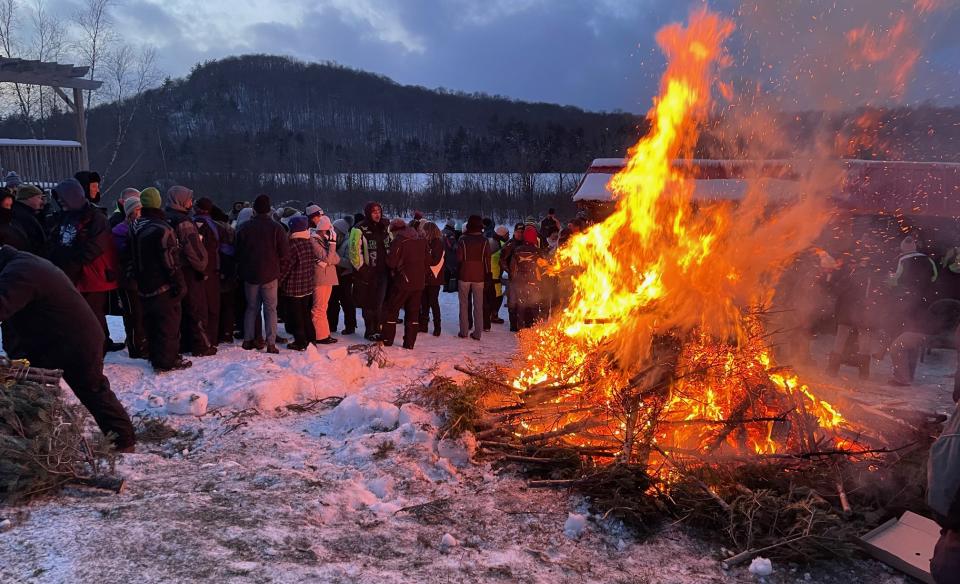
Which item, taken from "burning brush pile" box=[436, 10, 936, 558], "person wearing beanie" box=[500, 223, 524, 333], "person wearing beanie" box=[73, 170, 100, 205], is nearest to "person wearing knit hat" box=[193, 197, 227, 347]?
"person wearing beanie" box=[73, 170, 100, 205]

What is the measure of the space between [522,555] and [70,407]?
332 cm

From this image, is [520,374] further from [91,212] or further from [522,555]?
[91,212]

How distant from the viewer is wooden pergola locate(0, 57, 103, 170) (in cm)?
1202

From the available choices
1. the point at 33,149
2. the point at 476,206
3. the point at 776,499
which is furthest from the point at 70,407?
the point at 476,206

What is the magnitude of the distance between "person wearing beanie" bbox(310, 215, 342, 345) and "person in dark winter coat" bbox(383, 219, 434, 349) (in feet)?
2.80

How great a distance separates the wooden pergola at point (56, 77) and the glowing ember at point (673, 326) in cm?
1166

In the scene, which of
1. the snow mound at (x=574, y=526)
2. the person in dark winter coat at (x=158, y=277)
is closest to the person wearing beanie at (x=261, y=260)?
the person in dark winter coat at (x=158, y=277)

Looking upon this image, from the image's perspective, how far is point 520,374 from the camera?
21.6ft

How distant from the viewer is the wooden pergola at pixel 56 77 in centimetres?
1202

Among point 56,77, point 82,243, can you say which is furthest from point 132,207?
point 56,77

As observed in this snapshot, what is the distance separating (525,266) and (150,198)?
6016 mm

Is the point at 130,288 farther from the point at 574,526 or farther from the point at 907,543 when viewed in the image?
the point at 907,543

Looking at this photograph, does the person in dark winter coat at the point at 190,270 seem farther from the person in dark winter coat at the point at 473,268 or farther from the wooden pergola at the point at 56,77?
the wooden pergola at the point at 56,77

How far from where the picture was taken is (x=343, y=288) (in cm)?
1021
